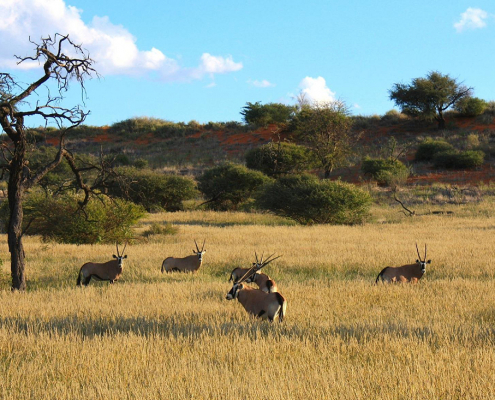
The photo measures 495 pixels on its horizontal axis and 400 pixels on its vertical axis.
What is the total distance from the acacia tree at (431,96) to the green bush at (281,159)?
22.9 metres

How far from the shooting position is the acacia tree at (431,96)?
61.2 metres

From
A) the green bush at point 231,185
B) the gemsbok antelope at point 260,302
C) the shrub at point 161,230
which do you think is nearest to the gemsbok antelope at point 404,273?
the gemsbok antelope at point 260,302

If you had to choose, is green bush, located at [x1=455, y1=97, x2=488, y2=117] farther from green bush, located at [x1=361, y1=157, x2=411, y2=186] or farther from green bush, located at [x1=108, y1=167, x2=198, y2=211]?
green bush, located at [x1=108, y1=167, x2=198, y2=211]

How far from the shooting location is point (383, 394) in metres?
4.64

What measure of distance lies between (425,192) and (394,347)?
33.2 m

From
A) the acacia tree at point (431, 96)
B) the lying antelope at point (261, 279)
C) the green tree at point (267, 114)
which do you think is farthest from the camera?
the green tree at point (267, 114)

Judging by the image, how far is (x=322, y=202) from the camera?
27500 mm

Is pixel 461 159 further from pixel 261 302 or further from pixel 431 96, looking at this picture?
A: pixel 261 302

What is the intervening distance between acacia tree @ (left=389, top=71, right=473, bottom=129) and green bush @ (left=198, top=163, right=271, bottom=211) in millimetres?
32269

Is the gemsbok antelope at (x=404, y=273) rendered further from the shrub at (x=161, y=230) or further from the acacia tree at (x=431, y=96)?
the acacia tree at (x=431, y=96)

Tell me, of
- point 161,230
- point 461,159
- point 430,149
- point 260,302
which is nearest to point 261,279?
point 260,302

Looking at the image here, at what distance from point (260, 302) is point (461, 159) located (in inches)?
1668

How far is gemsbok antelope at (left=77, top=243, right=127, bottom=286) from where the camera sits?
461 inches

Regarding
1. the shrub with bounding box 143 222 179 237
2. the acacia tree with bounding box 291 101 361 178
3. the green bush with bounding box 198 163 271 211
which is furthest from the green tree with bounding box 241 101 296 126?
the shrub with bounding box 143 222 179 237
